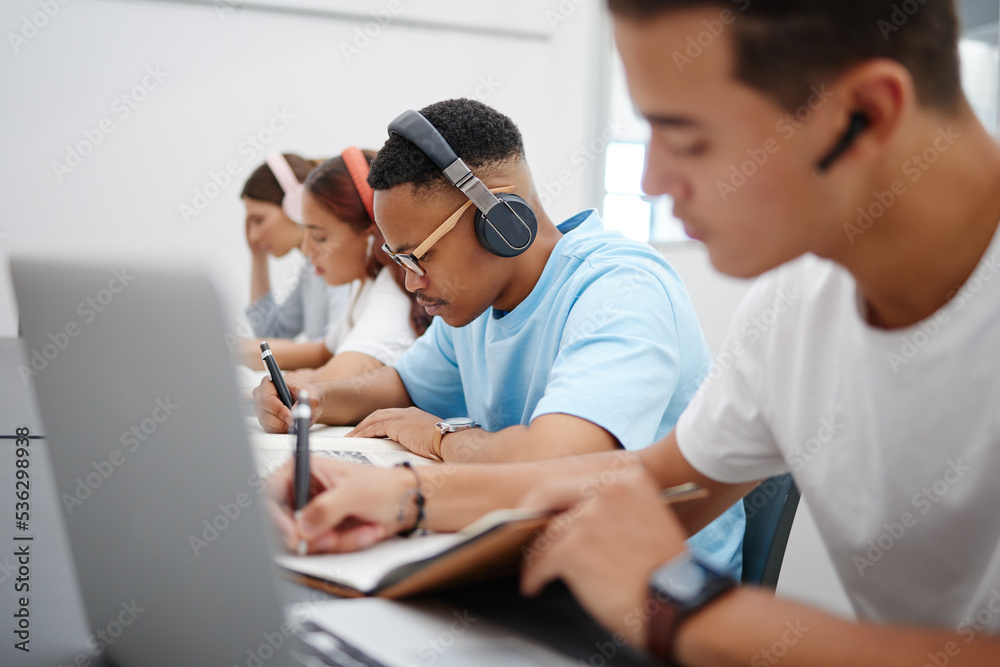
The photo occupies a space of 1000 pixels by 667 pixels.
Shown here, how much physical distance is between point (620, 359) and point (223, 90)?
3.95 meters

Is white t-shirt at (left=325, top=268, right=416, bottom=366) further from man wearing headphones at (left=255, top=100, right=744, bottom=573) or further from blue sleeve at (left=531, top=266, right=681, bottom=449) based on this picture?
blue sleeve at (left=531, top=266, right=681, bottom=449)

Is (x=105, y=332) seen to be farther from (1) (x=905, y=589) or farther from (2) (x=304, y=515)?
(1) (x=905, y=589)

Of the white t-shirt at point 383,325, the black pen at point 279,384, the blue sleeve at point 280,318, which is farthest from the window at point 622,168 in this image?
the black pen at point 279,384

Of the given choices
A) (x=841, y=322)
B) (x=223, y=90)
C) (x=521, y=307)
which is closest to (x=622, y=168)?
(x=223, y=90)

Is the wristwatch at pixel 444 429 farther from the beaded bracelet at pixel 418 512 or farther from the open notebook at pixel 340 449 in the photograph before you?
the beaded bracelet at pixel 418 512

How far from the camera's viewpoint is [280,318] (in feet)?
10.5

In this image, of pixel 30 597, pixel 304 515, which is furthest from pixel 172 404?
pixel 30 597

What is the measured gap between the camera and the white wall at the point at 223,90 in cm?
406

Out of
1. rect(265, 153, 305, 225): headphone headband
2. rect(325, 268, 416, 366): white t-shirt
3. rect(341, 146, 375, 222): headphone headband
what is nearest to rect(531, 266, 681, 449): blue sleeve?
rect(325, 268, 416, 366): white t-shirt

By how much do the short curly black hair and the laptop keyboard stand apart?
754mm

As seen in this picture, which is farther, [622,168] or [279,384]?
[622,168]

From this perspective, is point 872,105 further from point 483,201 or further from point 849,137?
point 483,201

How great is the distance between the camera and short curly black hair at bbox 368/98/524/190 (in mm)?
1197

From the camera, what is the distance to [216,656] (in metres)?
0.50
